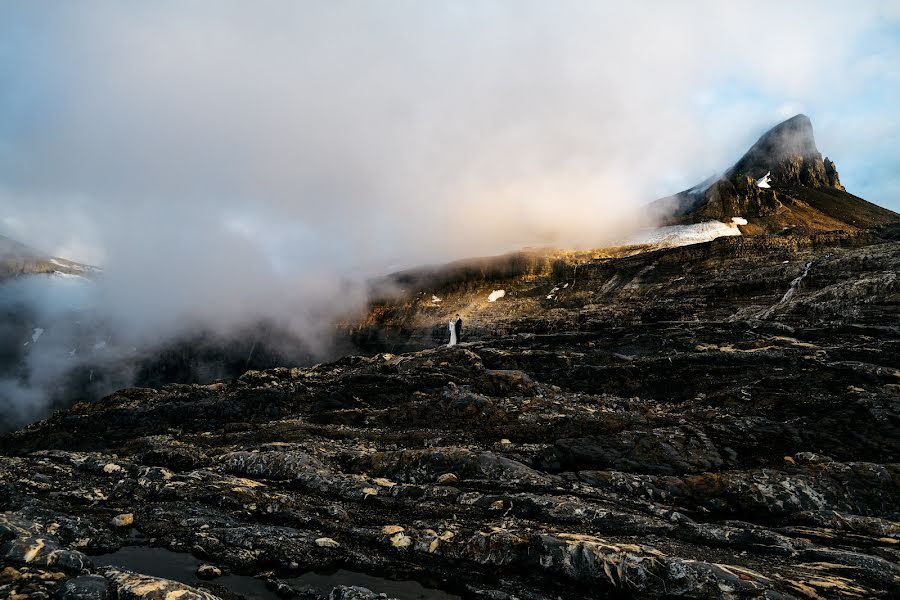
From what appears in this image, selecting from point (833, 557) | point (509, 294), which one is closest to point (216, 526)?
point (833, 557)

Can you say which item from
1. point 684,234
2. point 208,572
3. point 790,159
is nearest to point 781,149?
point 790,159

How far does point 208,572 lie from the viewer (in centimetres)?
1600

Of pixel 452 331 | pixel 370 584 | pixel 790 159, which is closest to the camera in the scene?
pixel 370 584

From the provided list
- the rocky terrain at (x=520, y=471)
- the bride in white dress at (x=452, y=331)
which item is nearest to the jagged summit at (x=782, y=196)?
the rocky terrain at (x=520, y=471)

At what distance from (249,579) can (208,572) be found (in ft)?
4.87

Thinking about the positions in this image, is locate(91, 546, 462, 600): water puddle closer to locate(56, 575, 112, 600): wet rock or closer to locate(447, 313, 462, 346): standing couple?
locate(56, 575, 112, 600): wet rock

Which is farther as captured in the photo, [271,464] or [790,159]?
[790,159]

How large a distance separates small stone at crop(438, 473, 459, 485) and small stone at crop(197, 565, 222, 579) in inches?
468

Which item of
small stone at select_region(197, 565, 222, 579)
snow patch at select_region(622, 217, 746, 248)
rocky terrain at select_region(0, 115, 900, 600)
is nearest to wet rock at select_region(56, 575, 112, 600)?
rocky terrain at select_region(0, 115, 900, 600)

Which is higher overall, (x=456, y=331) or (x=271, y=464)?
(x=456, y=331)

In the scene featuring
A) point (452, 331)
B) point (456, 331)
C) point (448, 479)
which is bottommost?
point (448, 479)

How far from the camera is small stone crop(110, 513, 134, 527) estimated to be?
19.6 metres

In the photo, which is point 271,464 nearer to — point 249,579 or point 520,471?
point 249,579

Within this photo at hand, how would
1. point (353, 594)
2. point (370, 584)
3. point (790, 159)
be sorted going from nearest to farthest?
1. point (353, 594)
2. point (370, 584)
3. point (790, 159)
